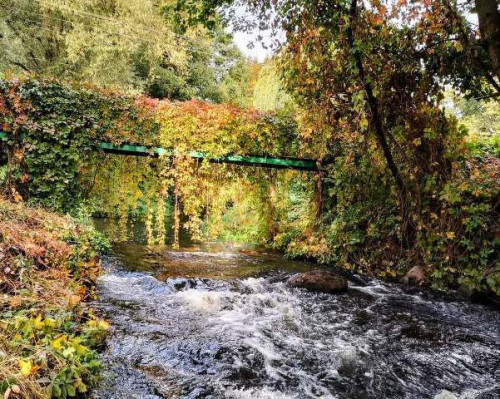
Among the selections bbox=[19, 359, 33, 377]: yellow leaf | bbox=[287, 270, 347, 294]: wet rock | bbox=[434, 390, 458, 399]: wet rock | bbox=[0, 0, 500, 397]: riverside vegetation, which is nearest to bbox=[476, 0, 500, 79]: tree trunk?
bbox=[0, 0, 500, 397]: riverside vegetation

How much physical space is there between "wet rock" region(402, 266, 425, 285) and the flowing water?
420 millimetres

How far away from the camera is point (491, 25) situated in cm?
529

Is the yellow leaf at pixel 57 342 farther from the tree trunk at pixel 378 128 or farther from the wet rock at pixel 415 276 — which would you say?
the wet rock at pixel 415 276

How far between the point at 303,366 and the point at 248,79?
2773 centimetres

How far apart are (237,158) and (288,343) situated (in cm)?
561

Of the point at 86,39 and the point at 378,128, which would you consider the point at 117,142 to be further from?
the point at 86,39

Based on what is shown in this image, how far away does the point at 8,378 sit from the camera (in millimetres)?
2217

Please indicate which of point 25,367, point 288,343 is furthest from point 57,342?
point 288,343

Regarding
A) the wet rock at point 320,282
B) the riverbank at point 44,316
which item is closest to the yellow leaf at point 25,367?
the riverbank at point 44,316

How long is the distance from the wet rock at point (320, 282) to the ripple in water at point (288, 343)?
222 mm

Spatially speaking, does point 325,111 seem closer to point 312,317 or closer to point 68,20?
point 312,317

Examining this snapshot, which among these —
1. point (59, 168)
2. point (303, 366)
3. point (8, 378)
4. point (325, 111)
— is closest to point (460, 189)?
point (325, 111)

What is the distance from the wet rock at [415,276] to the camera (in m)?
7.44

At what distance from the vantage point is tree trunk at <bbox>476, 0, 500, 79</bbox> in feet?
17.2
